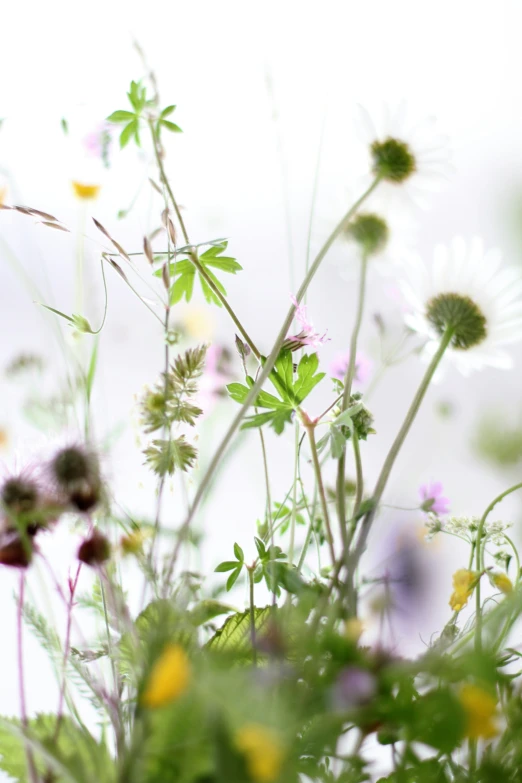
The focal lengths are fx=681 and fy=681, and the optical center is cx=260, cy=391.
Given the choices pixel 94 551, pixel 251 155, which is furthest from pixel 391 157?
pixel 251 155

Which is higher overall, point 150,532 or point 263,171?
point 263,171

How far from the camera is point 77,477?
0.30 metres

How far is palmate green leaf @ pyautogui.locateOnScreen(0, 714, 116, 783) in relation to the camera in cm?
29

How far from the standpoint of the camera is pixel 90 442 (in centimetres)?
34

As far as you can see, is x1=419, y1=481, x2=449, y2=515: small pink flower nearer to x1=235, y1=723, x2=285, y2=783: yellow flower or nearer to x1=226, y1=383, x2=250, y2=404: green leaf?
x1=226, y1=383, x2=250, y2=404: green leaf

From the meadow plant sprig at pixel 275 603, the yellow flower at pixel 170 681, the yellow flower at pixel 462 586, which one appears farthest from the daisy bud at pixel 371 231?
the yellow flower at pixel 170 681

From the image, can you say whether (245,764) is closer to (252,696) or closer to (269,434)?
(252,696)

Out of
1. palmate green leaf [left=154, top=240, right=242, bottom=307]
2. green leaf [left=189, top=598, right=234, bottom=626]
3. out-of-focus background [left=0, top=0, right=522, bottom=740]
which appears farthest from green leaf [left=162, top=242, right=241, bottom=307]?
out-of-focus background [left=0, top=0, right=522, bottom=740]

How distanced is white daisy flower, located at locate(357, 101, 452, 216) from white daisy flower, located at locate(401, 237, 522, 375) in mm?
91

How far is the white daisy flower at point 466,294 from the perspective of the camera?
411 mm

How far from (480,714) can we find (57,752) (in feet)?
0.61

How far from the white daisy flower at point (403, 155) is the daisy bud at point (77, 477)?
29cm

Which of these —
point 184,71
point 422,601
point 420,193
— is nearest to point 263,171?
point 184,71

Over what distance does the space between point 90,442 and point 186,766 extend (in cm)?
15
